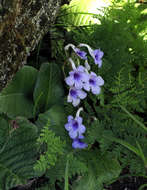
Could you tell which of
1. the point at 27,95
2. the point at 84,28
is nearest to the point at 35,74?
the point at 27,95

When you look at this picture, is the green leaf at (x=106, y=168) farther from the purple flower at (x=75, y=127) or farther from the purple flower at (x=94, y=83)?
the purple flower at (x=94, y=83)

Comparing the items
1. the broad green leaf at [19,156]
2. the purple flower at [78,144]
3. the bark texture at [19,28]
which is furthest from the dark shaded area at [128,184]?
the bark texture at [19,28]

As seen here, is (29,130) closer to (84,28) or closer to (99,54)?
(99,54)

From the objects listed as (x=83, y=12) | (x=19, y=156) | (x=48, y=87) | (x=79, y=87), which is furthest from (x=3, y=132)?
(x=83, y=12)

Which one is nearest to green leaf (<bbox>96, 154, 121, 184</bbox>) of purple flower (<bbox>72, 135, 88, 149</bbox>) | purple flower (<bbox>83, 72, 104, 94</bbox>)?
purple flower (<bbox>72, 135, 88, 149</bbox>)

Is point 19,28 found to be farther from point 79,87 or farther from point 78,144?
point 78,144

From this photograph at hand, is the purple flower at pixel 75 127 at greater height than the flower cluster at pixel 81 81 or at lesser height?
lesser

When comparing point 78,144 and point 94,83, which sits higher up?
point 94,83
